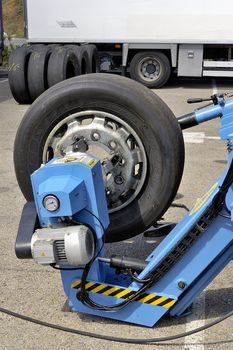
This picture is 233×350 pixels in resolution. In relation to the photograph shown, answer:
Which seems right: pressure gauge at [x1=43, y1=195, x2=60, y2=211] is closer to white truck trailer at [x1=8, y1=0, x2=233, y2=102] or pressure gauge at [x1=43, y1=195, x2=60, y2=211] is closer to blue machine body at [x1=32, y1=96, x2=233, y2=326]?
blue machine body at [x1=32, y1=96, x2=233, y2=326]

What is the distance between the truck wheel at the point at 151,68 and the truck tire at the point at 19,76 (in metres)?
4.16

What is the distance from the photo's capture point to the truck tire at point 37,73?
11.3 meters

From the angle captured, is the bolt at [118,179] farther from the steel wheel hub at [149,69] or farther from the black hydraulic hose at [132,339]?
the steel wheel hub at [149,69]

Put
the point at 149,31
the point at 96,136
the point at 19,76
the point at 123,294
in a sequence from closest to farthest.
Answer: the point at 123,294, the point at 96,136, the point at 19,76, the point at 149,31

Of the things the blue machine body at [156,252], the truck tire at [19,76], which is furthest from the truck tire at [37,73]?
the blue machine body at [156,252]

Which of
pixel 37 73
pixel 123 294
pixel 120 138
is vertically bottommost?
pixel 37 73

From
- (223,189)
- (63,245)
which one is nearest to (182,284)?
(223,189)

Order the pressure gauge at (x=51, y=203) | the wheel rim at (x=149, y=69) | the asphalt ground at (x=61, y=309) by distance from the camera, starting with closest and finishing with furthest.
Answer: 1. the pressure gauge at (x=51, y=203)
2. the asphalt ground at (x=61, y=309)
3. the wheel rim at (x=149, y=69)

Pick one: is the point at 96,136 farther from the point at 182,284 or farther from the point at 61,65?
the point at 61,65

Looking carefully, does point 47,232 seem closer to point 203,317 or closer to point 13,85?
point 203,317

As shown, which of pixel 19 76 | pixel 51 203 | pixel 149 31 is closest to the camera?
pixel 51 203

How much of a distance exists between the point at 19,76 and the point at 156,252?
901cm

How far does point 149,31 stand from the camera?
14.7 m

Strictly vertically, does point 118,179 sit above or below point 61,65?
above
